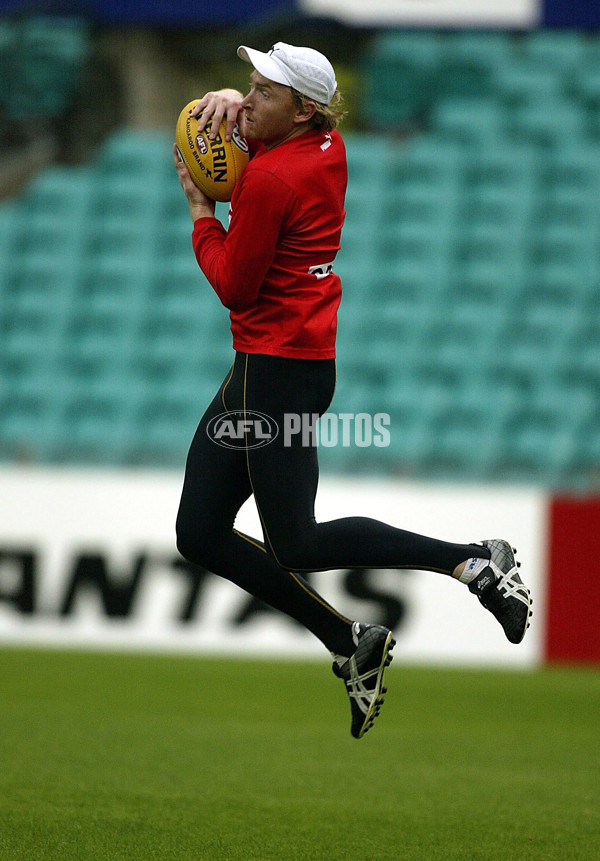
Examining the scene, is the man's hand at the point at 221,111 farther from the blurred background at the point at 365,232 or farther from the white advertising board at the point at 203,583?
the blurred background at the point at 365,232

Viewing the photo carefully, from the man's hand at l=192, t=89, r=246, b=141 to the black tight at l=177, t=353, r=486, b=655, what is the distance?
1.99 ft

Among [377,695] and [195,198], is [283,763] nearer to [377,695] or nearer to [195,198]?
[377,695]

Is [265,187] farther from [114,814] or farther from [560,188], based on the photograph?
[560,188]

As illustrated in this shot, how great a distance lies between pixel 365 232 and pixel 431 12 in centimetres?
172

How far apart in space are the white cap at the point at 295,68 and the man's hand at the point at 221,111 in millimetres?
186

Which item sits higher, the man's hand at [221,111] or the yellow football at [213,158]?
the man's hand at [221,111]

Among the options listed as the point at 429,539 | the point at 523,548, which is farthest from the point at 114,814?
the point at 523,548

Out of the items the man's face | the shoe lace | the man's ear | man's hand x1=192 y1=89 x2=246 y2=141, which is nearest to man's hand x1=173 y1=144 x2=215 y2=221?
man's hand x1=192 y1=89 x2=246 y2=141

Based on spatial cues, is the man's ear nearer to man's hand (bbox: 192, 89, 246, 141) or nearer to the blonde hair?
the blonde hair

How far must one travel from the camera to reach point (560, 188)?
8.36 metres

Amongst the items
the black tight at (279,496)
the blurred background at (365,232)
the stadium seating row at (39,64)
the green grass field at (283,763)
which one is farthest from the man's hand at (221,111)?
the stadium seating row at (39,64)

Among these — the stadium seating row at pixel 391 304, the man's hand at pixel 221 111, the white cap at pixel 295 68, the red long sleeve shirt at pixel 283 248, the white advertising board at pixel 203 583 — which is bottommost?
the white advertising board at pixel 203 583

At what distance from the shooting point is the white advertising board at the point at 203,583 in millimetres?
6453

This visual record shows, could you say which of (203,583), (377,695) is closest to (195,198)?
(377,695)
